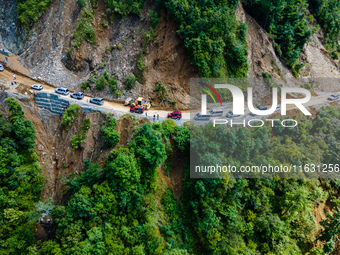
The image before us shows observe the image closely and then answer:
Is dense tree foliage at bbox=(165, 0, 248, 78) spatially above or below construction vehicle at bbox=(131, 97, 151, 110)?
above

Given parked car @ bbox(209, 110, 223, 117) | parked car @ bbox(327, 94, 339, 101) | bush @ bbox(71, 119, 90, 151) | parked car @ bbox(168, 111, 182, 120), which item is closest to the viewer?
bush @ bbox(71, 119, 90, 151)

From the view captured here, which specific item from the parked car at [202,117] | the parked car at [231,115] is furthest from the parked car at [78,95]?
the parked car at [231,115]

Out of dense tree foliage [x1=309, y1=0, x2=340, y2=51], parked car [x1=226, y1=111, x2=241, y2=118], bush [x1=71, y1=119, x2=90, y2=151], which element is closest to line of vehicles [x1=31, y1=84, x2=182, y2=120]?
bush [x1=71, y1=119, x2=90, y2=151]

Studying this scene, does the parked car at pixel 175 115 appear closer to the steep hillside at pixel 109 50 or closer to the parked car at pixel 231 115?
the steep hillside at pixel 109 50

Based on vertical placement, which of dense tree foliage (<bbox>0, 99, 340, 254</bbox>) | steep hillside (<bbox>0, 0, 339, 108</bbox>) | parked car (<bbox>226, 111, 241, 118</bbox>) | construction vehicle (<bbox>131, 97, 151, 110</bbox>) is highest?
steep hillside (<bbox>0, 0, 339, 108</bbox>)

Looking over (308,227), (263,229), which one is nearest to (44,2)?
(263,229)

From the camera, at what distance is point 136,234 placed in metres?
35.0

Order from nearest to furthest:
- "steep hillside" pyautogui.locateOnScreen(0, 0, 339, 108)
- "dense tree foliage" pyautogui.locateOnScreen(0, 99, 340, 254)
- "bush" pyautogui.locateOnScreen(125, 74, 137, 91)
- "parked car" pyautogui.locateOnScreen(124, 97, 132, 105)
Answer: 1. "dense tree foliage" pyautogui.locateOnScreen(0, 99, 340, 254)
2. "parked car" pyautogui.locateOnScreen(124, 97, 132, 105)
3. "bush" pyautogui.locateOnScreen(125, 74, 137, 91)
4. "steep hillside" pyautogui.locateOnScreen(0, 0, 339, 108)

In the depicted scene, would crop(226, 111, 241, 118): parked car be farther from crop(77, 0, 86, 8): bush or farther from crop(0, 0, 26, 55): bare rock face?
crop(0, 0, 26, 55): bare rock face

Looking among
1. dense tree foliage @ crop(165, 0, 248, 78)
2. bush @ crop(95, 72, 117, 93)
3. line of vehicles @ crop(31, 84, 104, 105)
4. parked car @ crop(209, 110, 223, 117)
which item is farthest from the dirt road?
dense tree foliage @ crop(165, 0, 248, 78)

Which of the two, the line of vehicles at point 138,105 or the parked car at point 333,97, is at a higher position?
the parked car at point 333,97

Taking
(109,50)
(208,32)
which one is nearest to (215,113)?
(208,32)

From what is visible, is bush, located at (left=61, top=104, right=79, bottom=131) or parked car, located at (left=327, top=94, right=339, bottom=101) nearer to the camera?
bush, located at (left=61, top=104, right=79, bottom=131)

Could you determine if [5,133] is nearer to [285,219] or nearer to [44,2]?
[44,2]
